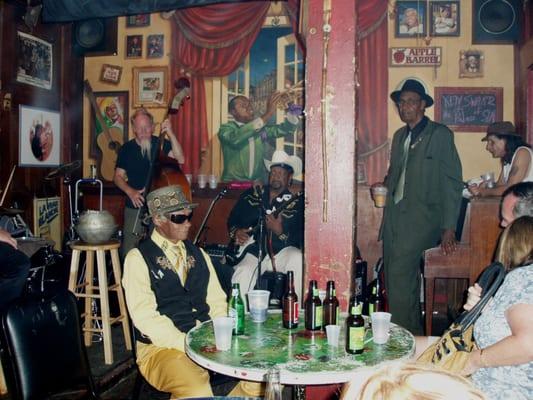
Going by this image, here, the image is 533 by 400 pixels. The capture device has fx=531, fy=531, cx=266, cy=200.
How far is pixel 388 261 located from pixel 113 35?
4.84 metres

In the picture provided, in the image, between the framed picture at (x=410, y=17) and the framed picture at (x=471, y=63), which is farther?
the framed picture at (x=410, y=17)

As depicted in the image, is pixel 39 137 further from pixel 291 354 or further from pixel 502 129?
pixel 502 129

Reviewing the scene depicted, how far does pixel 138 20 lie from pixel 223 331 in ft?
20.2

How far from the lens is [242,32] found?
7.09 meters

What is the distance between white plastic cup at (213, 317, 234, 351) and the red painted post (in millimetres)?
795

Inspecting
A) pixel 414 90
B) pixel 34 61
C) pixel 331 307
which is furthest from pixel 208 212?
pixel 331 307

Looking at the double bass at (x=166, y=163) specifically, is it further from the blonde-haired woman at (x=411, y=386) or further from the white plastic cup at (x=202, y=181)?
the blonde-haired woman at (x=411, y=386)

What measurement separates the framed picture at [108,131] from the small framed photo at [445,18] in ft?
14.1

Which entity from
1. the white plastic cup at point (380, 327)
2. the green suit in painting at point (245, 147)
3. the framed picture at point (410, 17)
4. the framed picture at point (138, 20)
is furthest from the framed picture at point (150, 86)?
the white plastic cup at point (380, 327)

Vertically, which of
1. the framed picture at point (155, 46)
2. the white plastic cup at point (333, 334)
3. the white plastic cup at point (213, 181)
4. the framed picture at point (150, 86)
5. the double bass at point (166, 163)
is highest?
the framed picture at point (155, 46)

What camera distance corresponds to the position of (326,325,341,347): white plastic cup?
234cm

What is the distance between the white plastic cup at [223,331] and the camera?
7.54 ft

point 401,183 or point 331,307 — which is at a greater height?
point 401,183

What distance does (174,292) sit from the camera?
3016 millimetres
